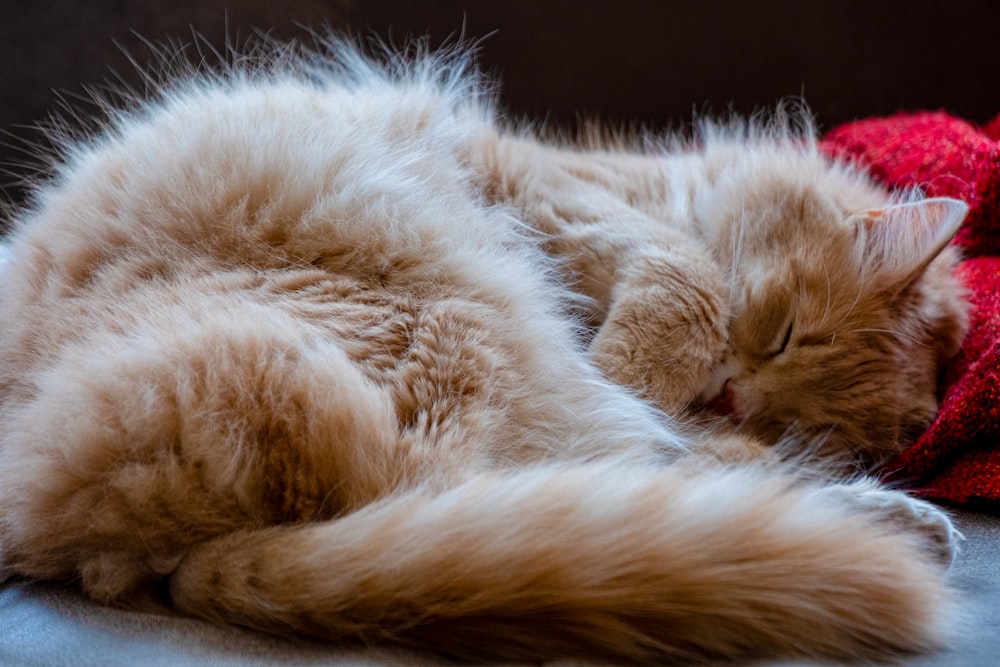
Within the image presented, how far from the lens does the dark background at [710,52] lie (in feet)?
7.23

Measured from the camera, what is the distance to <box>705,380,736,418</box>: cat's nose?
1.49 metres

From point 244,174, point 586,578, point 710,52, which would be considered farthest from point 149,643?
point 710,52

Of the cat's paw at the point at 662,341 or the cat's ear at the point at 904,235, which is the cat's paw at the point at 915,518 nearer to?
the cat's paw at the point at 662,341

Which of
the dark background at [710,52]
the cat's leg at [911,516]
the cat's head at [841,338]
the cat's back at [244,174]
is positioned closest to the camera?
the cat's leg at [911,516]

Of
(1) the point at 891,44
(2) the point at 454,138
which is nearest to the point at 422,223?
(2) the point at 454,138

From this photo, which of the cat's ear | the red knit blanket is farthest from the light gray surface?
the cat's ear

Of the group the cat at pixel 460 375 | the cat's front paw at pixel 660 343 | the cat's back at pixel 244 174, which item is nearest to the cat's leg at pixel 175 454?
the cat at pixel 460 375

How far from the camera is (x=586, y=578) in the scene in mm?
831

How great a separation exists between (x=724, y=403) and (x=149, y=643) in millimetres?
1007

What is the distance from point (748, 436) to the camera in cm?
148

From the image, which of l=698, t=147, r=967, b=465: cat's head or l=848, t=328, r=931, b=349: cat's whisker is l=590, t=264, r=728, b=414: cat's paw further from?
l=848, t=328, r=931, b=349: cat's whisker

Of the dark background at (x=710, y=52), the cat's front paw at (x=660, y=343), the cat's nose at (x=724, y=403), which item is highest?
the dark background at (x=710, y=52)

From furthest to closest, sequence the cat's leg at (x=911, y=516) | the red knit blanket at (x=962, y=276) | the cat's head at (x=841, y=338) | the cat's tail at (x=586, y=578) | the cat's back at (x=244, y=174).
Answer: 1. the cat's head at (x=841, y=338)
2. the red knit blanket at (x=962, y=276)
3. the cat's back at (x=244, y=174)
4. the cat's leg at (x=911, y=516)
5. the cat's tail at (x=586, y=578)

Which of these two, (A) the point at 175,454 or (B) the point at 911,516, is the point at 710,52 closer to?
(B) the point at 911,516
